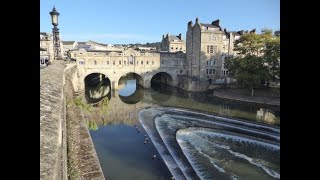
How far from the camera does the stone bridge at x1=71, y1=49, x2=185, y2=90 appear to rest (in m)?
50.0

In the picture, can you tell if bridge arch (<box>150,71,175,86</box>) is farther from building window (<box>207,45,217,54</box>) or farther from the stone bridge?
building window (<box>207,45,217,54</box>)

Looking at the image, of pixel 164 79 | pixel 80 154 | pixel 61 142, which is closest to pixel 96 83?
pixel 164 79

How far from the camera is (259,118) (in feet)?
96.6

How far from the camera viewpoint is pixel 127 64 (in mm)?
53562

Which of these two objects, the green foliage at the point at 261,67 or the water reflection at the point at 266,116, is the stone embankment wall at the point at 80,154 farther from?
the green foliage at the point at 261,67

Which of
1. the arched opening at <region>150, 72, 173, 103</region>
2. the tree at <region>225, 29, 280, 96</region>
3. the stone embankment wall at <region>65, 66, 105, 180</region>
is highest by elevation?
the tree at <region>225, 29, 280, 96</region>

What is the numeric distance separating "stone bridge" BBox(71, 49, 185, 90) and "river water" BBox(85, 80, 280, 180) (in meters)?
16.3

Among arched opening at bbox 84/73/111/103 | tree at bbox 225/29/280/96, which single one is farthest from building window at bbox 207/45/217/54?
arched opening at bbox 84/73/111/103

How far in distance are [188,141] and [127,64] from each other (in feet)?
113

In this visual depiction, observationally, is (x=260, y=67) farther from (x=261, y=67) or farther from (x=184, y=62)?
(x=184, y=62)
